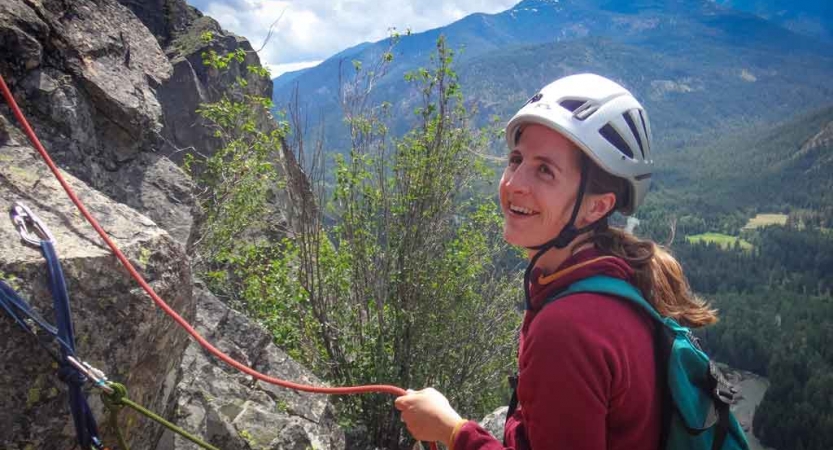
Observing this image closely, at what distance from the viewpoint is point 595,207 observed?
8.49 feet

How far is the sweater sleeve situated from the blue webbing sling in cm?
230

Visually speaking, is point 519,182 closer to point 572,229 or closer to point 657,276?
point 572,229

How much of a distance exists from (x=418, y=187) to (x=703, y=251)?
532 feet

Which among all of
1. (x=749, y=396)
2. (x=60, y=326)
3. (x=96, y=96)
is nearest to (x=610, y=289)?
(x=60, y=326)

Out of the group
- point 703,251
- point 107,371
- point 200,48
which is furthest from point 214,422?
point 703,251

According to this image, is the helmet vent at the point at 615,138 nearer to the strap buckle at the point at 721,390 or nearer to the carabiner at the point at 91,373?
the strap buckle at the point at 721,390

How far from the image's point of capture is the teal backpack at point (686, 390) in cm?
204

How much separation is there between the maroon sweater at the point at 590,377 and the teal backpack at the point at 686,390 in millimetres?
45

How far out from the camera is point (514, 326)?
12.9m

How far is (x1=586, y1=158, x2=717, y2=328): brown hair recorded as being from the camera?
2414 mm

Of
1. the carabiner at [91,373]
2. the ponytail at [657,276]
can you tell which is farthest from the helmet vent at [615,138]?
the carabiner at [91,373]

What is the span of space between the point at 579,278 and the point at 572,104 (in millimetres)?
982

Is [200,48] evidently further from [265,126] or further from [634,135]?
[634,135]

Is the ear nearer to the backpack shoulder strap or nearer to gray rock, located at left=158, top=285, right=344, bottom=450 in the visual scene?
the backpack shoulder strap
